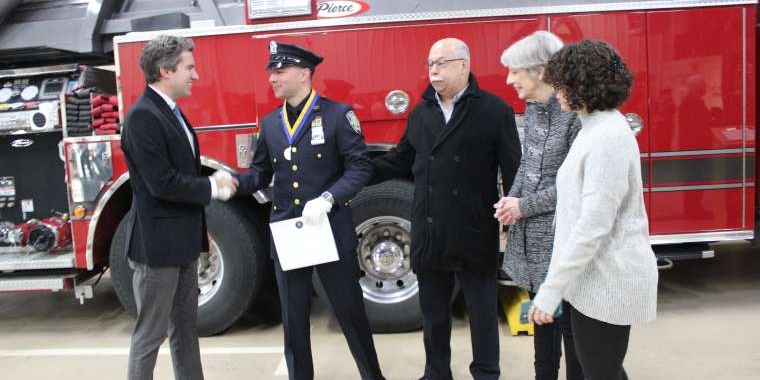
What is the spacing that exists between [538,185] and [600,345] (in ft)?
2.59

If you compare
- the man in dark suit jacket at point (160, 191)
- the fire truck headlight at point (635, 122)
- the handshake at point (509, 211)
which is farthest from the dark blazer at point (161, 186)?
the fire truck headlight at point (635, 122)

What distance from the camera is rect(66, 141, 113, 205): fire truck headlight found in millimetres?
4105

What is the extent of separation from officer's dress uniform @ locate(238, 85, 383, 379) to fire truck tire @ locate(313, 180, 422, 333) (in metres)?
1.00

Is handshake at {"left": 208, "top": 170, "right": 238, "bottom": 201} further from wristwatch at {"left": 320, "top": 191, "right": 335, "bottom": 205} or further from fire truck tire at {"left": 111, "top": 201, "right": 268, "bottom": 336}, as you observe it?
fire truck tire at {"left": 111, "top": 201, "right": 268, "bottom": 336}

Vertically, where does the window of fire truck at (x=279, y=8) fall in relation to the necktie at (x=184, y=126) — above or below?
above

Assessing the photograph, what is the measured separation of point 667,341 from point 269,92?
3.04 meters

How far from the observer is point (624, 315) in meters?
1.88

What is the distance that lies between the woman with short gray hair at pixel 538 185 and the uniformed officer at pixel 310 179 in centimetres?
76

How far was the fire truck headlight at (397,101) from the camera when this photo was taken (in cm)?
397

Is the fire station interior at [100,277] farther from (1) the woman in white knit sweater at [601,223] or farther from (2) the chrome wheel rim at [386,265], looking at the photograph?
(1) the woman in white knit sweater at [601,223]

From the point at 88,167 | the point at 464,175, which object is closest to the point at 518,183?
the point at 464,175

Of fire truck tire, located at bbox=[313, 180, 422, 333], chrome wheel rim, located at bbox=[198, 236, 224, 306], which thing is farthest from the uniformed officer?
chrome wheel rim, located at bbox=[198, 236, 224, 306]

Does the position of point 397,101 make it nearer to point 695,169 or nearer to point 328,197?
point 328,197

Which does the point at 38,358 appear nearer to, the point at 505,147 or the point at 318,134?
the point at 318,134
